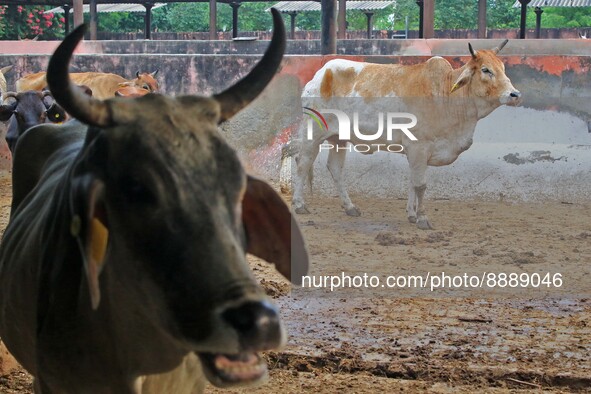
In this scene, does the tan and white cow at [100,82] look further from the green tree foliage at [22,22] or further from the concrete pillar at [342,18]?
the green tree foliage at [22,22]

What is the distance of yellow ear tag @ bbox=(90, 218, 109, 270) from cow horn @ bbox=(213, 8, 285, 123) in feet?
1.50

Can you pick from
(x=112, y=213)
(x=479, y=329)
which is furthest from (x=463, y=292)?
(x=112, y=213)

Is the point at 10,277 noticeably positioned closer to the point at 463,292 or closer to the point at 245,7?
the point at 463,292

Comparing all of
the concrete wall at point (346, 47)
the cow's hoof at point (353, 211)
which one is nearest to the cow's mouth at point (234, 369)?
the cow's hoof at point (353, 211)

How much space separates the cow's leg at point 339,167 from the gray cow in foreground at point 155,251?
7432 millimetres

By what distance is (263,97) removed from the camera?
11461 millimetres

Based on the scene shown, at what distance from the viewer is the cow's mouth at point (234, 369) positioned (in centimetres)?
235

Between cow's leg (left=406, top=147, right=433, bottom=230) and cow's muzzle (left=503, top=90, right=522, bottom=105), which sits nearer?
cow's leg (left=406, top=147, right=433, bottom=230)

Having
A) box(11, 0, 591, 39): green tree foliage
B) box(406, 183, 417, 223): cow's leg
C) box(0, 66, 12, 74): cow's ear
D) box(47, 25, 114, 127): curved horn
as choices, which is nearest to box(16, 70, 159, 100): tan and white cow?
box(0, 66, 12, 74): cow's ear

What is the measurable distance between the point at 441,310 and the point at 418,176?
367 centimetres

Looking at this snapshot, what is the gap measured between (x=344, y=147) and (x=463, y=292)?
404 centimetres

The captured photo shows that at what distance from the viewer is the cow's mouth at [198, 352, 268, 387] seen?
2.35 m

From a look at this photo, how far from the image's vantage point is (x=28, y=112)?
8281 millimetres

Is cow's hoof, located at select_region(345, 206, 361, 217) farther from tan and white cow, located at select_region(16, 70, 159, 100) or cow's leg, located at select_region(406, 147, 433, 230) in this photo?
tan and white cow, located at select_region(16, 70, 159, 100)
